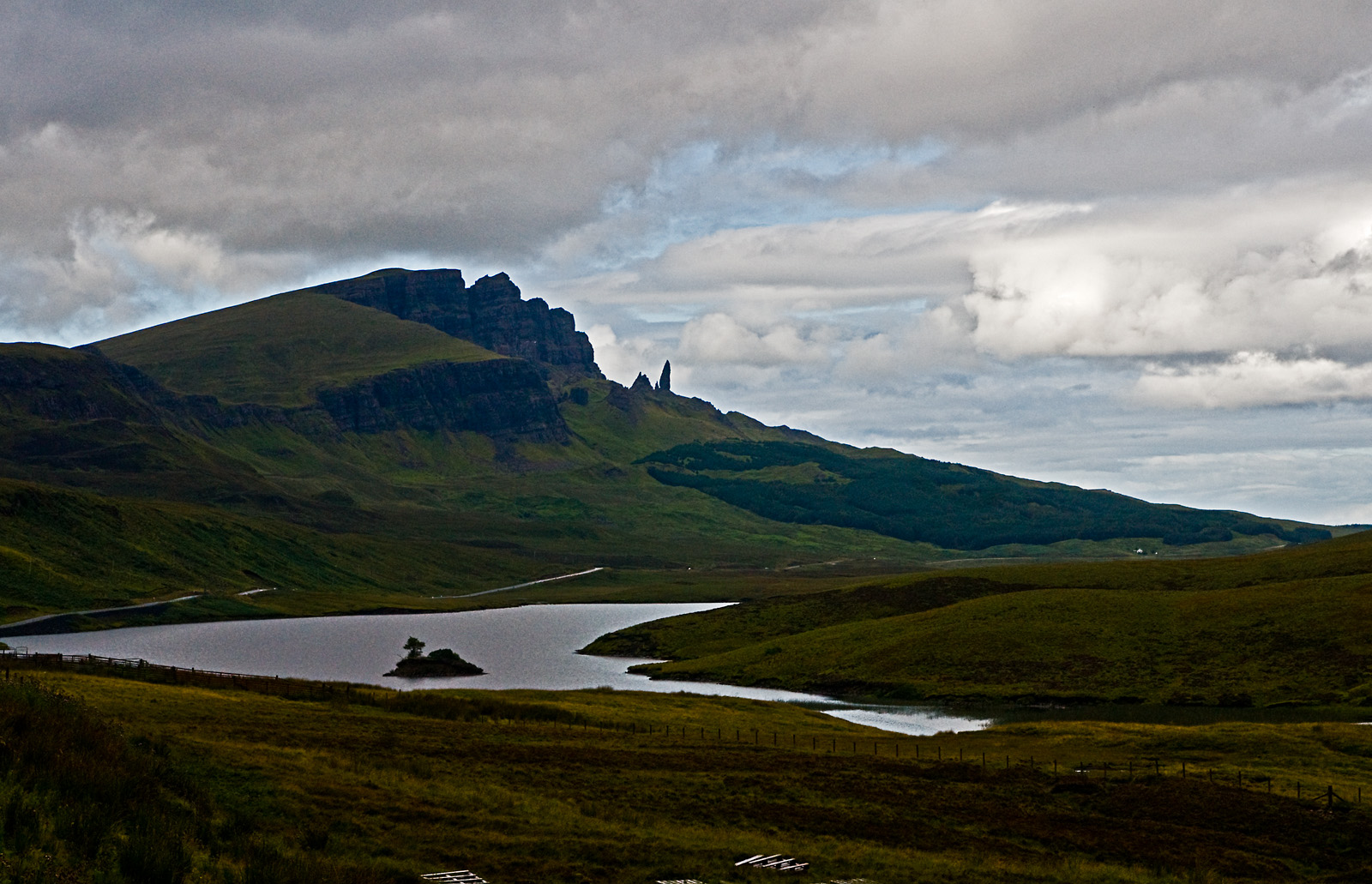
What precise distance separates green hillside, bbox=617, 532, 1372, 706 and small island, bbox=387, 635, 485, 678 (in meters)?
26.5

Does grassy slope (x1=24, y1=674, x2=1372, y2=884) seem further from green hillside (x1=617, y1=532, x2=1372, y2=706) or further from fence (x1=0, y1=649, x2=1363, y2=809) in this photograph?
green hillside (x1=617, y1=532, x2=1372, y2=706)

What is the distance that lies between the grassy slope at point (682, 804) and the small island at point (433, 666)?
7787 centimetres

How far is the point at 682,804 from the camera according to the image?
4862 centimetres

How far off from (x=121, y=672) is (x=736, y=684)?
83411mm

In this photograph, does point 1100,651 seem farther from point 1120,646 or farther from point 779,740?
point 779,740

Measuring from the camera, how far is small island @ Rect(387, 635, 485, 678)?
502 feet

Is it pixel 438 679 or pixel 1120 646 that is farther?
pixel 438 679

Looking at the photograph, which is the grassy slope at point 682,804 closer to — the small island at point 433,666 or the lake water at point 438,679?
→ the lake water at point 438,679

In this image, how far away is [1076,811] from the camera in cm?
5397

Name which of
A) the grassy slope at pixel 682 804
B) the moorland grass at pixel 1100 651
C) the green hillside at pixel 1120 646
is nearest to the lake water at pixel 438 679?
the moorland grass at pixel 1100 651

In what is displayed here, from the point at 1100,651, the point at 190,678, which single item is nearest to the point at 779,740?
the point at 190,678

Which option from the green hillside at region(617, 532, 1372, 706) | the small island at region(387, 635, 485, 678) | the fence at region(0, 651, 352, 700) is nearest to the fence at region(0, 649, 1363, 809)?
the fence at region(0, 651, 352, 700)

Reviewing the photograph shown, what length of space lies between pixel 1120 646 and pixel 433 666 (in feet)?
275

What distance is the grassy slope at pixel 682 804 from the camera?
122ft
